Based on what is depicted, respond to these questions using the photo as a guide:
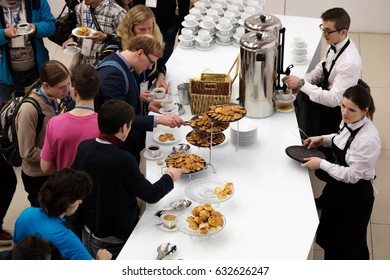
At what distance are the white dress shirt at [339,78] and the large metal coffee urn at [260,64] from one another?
0.26 metres

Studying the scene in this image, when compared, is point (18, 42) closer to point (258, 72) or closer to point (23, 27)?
point (23, 27)

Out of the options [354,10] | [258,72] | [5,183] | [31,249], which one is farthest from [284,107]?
[354,10]

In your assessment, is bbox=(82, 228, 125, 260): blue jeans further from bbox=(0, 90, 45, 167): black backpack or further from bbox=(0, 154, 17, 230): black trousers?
bbox=(0, 154, 17, 230): black trousers

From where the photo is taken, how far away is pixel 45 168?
11.4ft

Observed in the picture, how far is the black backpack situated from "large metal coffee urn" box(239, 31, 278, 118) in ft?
4.41

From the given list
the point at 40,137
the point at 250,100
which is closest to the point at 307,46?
the point at 250,100

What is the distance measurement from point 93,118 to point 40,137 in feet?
1.69

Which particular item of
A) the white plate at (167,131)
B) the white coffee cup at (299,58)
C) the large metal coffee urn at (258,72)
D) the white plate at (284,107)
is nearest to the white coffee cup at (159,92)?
the white plate at (167,131)

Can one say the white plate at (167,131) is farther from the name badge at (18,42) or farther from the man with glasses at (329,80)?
the name badge at (18,42)

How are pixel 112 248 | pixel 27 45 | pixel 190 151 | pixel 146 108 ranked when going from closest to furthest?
pixel 112 248
pixel 190 151
pixel 146 108
pixel 27 45

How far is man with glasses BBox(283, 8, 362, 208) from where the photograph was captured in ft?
13.6

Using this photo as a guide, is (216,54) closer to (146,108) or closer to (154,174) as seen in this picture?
(146,108)

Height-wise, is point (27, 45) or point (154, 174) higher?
point (27, 45)

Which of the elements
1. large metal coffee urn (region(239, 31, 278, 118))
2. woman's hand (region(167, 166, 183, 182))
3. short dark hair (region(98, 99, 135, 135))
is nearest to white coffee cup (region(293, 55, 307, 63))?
large metal coffee urn (region(239, 31, 278, 118))
